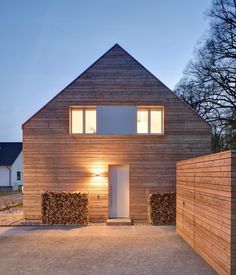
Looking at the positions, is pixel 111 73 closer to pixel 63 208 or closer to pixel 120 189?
pixel 120 189

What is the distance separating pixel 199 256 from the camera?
725 centimetres

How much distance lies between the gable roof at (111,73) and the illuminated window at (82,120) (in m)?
0.81

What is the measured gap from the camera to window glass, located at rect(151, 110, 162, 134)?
1197 centimetres

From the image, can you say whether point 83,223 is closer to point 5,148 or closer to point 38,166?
point 38,166

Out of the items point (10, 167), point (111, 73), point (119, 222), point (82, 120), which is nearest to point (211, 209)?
point (119, 222)

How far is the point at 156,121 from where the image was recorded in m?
12.0

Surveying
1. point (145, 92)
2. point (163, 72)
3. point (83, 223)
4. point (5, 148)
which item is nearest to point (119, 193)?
point (83, 223)

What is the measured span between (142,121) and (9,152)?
85.3 ft

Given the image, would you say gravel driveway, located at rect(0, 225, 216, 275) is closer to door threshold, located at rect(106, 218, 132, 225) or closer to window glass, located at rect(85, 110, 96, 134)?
door threshold, located at rect(106, 218, 132, 225)

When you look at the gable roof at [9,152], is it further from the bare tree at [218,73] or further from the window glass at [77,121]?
the window glass at [77,121]

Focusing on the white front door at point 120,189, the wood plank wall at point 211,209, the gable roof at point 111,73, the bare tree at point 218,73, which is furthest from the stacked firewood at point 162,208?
the bare tree at point 218,73

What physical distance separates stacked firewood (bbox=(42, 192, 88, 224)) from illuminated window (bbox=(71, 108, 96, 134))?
102 inches

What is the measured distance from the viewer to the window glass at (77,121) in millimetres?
12031

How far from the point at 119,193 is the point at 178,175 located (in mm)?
2857
